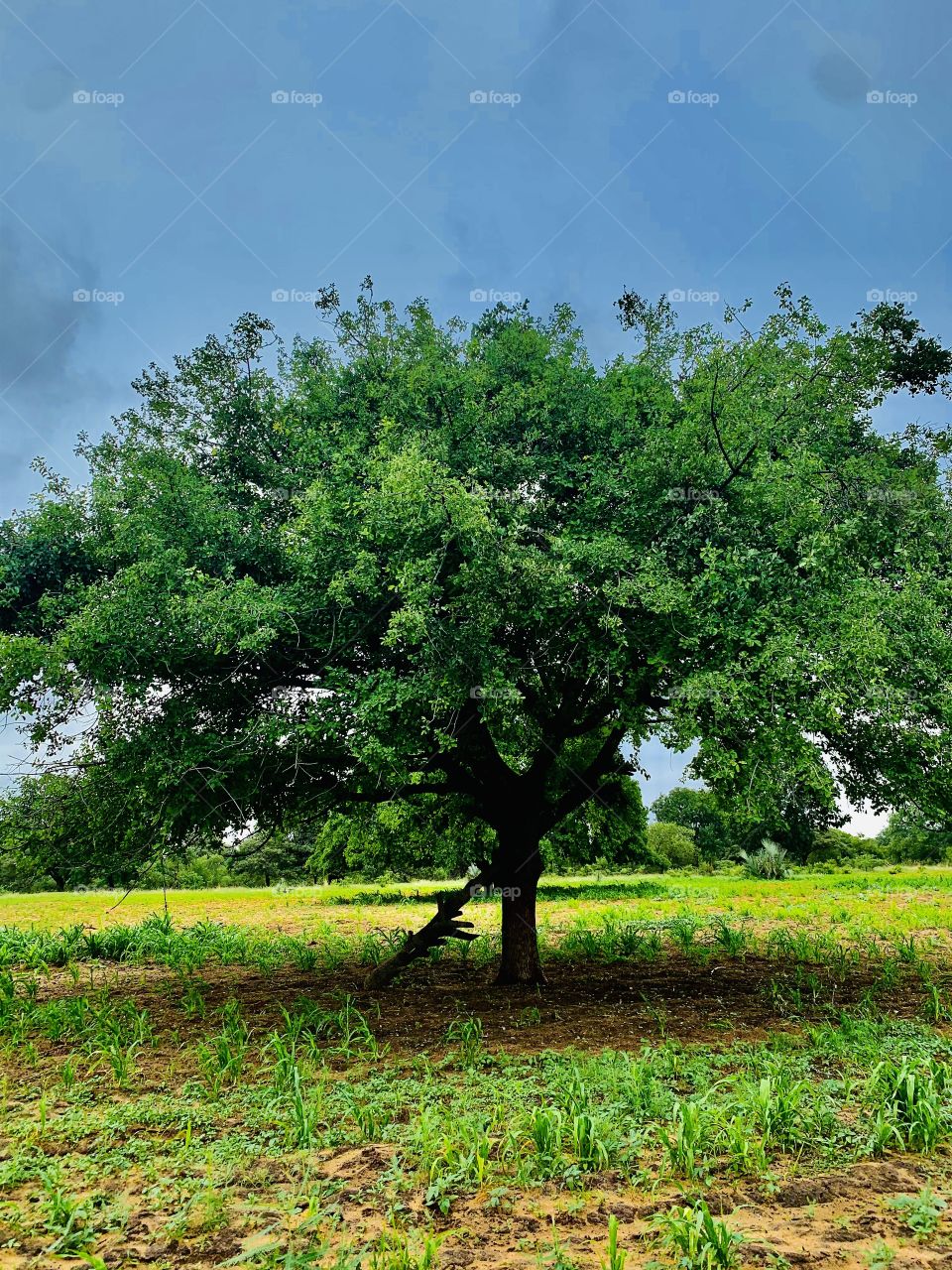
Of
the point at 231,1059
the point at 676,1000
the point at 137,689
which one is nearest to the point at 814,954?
the point at 676,1000

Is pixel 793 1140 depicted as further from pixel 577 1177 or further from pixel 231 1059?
pixel 231 1059

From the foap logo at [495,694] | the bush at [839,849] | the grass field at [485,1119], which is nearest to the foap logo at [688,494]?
the foap logo at [495,694]

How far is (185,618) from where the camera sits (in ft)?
26.5

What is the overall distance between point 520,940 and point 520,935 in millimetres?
66

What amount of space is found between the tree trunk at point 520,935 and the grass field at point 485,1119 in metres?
0.47

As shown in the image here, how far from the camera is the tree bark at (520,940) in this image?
1166 cm

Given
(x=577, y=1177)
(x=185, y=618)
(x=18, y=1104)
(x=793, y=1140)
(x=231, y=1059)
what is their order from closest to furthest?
(x=577, y=1177) → (x=793, y=1140) → (x=18, y=1104) → (x=231, y=1059) → (x=185, y=618)

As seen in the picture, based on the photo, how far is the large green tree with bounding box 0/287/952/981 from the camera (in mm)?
8008

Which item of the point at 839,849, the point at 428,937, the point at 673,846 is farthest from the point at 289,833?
the point at 673,846

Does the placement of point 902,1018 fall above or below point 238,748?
below

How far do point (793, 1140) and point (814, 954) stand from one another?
29.4 ft

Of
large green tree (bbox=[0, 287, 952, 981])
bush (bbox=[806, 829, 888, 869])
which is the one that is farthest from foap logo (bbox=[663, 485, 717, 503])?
bush (bbox=[806, 829, 888, 869])

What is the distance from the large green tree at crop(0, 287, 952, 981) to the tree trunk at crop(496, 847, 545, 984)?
0.05 m

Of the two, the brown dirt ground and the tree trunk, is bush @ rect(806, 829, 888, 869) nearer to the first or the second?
the tree trunk
